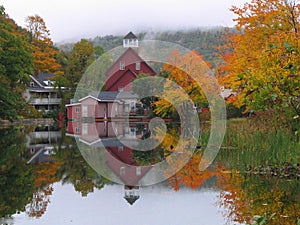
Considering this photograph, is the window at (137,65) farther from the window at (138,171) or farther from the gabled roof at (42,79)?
the window at (138,171)

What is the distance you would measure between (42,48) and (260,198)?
49.4 m

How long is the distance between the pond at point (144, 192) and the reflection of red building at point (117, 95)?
28.4 meters

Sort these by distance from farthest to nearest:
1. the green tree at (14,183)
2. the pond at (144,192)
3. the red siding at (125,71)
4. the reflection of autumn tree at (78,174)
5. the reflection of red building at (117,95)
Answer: the red siding at (125,71)
the reflection of red building at (117,95)
the reflection of autumn tree at (78,174)
the green tree at (14,183)
the pond at (144,192)

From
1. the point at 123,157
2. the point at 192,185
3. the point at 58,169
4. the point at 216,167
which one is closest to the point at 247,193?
the point at 192,185

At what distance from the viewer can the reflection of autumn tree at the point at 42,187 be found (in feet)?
20.6

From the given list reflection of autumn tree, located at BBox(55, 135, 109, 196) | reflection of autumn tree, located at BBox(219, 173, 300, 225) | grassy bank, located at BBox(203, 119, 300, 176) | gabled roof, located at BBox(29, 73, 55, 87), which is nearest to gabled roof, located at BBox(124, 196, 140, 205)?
reflection of autumn tree, located at BBox(55, 135, 109, 196)

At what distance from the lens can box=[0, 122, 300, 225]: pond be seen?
18.9 feet

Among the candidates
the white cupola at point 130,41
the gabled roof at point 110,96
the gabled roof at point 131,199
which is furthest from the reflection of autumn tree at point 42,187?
the white cupola at point 130,41

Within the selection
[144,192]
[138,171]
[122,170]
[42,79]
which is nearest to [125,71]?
[42,79]

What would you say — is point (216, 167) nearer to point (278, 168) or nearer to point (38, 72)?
point (278, 168)

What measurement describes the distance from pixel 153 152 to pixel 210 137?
185 cm

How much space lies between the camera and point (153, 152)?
13.5 meters

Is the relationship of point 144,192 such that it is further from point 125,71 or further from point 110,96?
point 125,71

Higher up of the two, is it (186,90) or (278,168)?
(186,90)
